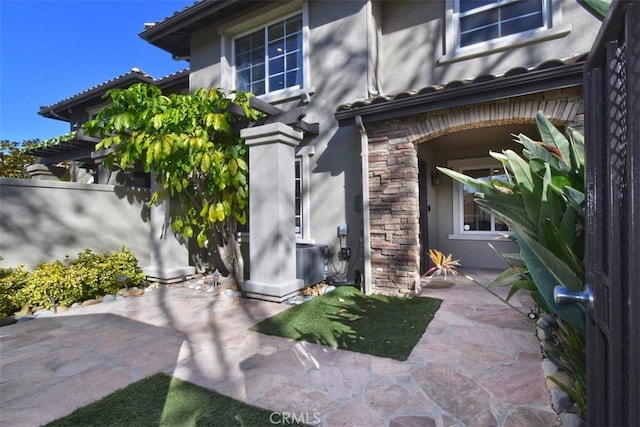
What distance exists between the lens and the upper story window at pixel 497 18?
586 centimetres

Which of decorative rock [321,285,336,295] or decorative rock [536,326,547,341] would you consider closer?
decorative rock [536,326,547,341]

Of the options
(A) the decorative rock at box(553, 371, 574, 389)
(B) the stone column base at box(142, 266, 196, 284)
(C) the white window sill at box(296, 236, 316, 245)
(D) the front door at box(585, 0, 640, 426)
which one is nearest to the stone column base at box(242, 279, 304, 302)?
(C) the white window sill at box(296, 236, 316, 245)

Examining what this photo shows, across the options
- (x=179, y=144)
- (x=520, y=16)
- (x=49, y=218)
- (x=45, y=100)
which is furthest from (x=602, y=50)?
(x=45, y=100)

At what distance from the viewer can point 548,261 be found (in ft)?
5.25

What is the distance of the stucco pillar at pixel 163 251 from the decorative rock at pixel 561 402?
23.0ft

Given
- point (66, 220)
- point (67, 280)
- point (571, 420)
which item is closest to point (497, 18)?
point (571, 420)

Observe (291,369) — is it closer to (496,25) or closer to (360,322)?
(360,322)

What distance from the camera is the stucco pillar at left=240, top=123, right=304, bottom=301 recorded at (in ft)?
18.4

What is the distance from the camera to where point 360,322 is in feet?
14.9

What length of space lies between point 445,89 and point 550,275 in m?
4.02

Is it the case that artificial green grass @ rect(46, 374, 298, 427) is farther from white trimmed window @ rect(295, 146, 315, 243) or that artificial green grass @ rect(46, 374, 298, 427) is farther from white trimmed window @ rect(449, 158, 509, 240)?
white trimmed window @ rect(449, 158, 509, 240)

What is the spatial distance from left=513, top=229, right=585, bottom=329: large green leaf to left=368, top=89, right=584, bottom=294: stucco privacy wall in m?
3.93

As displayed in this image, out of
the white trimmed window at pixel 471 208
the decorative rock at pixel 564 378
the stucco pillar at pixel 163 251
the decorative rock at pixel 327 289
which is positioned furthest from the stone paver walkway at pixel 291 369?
the white trimmed window at pixel 471 208

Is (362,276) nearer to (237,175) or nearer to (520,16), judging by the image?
(237,175)
